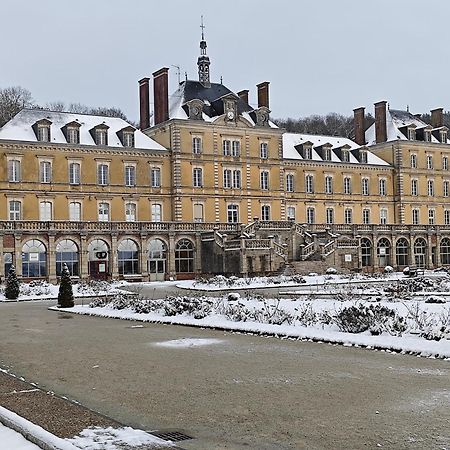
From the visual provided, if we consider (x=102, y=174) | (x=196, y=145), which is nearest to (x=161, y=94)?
(x=196, y=145)

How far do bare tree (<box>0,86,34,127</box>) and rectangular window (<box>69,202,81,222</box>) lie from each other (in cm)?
2168

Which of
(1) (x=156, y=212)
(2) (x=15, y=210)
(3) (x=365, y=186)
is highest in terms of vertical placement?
(3) (x=365, y=186)

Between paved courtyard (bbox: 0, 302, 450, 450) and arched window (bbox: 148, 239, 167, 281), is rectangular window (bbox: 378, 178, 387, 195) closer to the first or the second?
arched window (bbox: 148, 239, 167, 281)

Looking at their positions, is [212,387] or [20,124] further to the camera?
[20,124]

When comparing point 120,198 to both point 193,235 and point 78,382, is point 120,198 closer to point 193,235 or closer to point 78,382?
point 193,235

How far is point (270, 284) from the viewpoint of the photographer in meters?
40.4

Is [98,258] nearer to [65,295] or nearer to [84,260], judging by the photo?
[84,260]

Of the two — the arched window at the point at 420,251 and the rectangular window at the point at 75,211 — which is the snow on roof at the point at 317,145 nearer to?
the arched window at the point at 420,251

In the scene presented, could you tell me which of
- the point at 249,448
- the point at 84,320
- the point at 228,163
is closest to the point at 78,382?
the point at 249,448

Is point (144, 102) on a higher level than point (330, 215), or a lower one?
higher

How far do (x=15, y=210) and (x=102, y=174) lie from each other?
6.79 meters

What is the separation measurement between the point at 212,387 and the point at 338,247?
43.0m

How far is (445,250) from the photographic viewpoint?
64688 mm

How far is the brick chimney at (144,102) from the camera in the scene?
2285 inches
